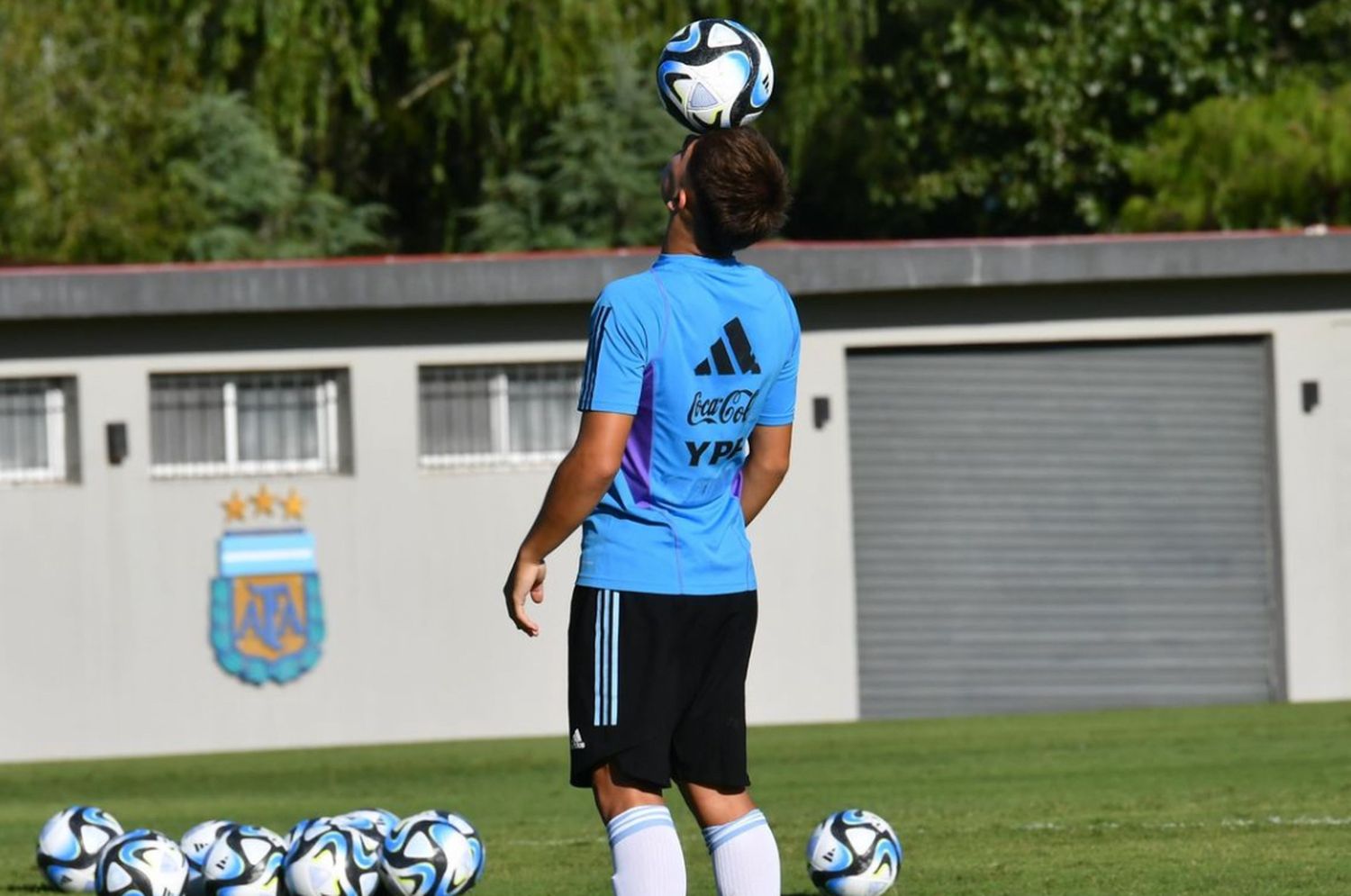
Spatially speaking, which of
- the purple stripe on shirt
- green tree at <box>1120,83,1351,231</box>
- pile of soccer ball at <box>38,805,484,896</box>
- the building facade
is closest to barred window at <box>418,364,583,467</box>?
the building facade

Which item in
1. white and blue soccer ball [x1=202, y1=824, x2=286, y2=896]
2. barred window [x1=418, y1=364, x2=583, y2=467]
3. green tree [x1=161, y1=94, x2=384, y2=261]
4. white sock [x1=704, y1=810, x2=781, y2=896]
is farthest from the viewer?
green tree [x1=161, y1=94, x2=384, y2=261]

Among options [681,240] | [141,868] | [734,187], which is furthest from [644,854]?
[141,868]

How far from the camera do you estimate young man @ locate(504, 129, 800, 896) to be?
4.88 m

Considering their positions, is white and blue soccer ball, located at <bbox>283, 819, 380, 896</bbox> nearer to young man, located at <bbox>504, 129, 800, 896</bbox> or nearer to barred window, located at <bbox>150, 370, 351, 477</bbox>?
young man, located at <bbox>504, 129, 800, 896</bbox>

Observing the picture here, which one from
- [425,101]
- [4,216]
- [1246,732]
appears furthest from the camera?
[4,216]

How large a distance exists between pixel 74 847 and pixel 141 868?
2.02ft

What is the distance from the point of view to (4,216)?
1201 inches

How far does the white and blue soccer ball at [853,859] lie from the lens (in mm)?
7176

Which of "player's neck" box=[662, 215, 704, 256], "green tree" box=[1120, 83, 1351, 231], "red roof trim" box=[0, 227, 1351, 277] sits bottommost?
"player's neck" box=[662, 215, 704, 256]

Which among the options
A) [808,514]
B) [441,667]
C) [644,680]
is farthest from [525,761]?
[644,680]

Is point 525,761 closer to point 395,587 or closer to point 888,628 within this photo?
point 395,587

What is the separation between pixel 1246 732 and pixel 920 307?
4.67 m

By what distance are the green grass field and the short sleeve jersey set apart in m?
2.59

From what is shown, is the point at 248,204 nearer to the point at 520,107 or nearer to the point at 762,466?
the point at 520,107
